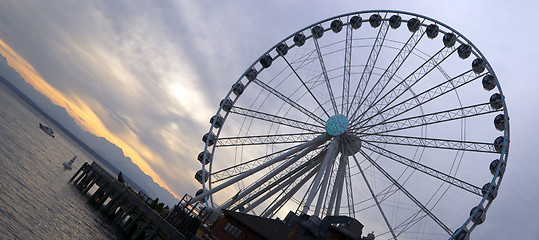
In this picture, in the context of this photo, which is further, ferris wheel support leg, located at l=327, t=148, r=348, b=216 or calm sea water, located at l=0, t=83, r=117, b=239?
ferris wheel support leg, located at l=327, t=148, r=348, b=216

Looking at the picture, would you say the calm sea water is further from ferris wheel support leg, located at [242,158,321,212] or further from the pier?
ferris wheel support leg, located at [242,158,321,212]

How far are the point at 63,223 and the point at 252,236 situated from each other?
19248 millimetres

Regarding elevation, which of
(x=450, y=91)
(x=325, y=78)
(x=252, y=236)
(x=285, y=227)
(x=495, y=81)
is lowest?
(x=252, y=236)

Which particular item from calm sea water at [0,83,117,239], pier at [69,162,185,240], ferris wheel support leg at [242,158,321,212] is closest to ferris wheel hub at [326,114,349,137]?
ferris wheel support leg at [242,158,321,212]

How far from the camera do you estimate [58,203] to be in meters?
49.9

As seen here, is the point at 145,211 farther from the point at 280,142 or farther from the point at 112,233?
the point at 280,142

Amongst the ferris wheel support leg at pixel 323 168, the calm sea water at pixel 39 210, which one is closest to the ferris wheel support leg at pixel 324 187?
the ferris wheel support leg at pixel 323 168

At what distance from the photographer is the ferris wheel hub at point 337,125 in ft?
134

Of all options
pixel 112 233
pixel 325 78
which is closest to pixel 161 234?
pixel 112 233

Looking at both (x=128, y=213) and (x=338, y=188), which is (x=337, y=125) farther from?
(x=128, y=213)

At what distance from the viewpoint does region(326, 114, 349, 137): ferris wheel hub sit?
40969 millimetres

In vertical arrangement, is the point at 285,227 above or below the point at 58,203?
above

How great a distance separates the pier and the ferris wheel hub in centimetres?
1661

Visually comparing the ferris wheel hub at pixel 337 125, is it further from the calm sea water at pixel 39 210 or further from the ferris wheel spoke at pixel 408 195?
the calm sea water at pixel 39 210
